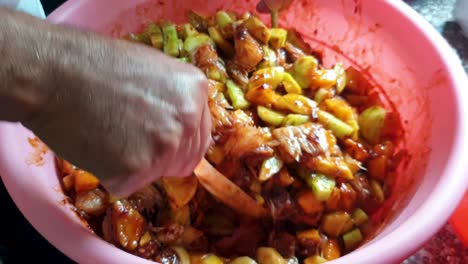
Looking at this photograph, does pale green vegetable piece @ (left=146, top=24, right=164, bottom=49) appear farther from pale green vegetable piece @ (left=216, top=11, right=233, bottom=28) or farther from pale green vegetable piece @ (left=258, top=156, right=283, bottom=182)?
pale green vegetable piece @ (left=258, top=156, right=283, bottom=182)

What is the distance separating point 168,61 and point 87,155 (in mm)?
136

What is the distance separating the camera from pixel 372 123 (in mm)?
1014

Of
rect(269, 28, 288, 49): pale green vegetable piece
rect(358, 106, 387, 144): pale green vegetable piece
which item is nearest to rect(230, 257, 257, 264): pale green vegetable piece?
rect(358, 106, 387, 144): pale green vegetable piece

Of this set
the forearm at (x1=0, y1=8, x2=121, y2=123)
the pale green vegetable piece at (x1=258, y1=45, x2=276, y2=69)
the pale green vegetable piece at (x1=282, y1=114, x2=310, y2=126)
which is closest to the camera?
the forearm at (x1=0, y1=8, x2=121, y2=123)

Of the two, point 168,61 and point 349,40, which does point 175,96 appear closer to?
point 168,61

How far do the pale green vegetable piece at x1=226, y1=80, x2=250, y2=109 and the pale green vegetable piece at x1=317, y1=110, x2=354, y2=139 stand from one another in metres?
0.13

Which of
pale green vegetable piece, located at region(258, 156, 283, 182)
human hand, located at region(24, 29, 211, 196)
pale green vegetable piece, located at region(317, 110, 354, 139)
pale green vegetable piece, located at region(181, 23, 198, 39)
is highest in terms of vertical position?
human hand, located at region(24, 29, 211, 196)

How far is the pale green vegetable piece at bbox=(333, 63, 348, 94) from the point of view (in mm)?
1073

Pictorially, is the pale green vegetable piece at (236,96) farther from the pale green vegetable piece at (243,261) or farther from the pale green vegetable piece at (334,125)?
the pale green vegetable piece at (243,261)

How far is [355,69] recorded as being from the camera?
3.72 feet

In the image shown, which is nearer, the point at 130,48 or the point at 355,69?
the point at 130,48

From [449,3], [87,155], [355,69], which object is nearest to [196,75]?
[87,155]

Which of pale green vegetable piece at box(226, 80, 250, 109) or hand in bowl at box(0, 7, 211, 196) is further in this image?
pale green vegetable piece at box(226, 80, 250, 109)

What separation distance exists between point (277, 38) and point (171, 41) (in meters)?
0.21
